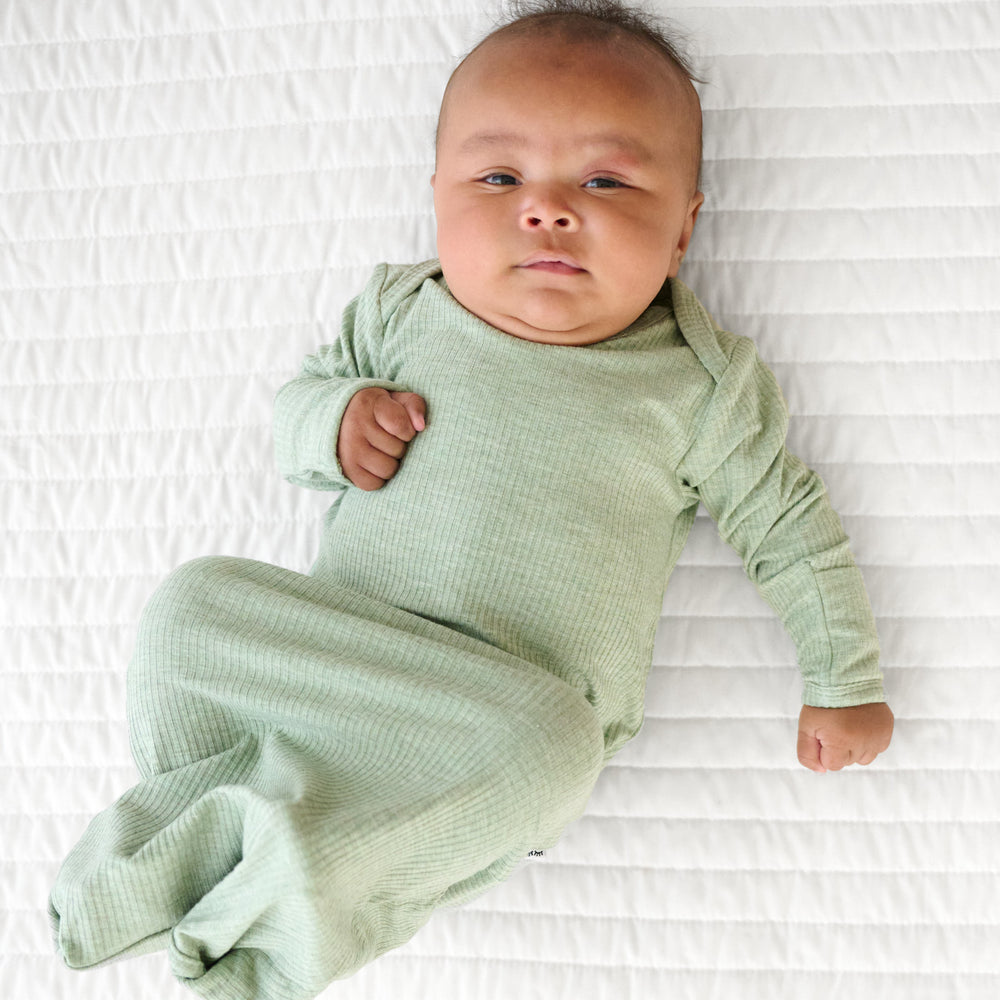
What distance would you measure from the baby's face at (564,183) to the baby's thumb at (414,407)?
0.36 feet

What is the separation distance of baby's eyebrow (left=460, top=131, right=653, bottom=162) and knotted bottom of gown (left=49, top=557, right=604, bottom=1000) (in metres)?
0.43

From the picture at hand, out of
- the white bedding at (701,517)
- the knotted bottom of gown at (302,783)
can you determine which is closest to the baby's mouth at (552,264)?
the white bedding at (701,517)

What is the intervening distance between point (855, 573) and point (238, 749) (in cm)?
60

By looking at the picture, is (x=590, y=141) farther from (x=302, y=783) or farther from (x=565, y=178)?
(x=302, y=783)

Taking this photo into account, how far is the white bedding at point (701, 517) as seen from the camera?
3.31 ft

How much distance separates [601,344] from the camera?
97cm

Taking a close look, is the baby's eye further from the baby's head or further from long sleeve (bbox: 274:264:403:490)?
long sleeve (bbox: 274:264:403:490)

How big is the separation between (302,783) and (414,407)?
364mm

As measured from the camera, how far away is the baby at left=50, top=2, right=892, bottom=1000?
2.55ft

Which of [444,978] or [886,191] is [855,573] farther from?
[444,978]

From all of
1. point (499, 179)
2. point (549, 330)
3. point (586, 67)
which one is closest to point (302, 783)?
point (549, 330)

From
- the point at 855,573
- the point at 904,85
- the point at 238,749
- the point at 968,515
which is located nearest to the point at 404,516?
the point at 238,749

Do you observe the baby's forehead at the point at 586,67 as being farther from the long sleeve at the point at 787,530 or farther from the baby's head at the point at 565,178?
the long sleeve at the point at 787,530

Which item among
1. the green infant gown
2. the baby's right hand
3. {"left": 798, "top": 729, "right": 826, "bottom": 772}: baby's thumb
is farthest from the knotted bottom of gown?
{"left": 798, "top": 729, "right": 826, "bottom": 772}: baby's thumb
